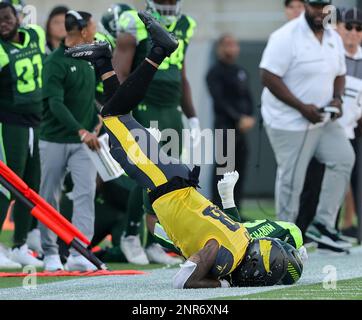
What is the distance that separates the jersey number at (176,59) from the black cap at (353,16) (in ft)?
6.18

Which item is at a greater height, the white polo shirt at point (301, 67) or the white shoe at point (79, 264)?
the white polo shirt at point (301, 67)

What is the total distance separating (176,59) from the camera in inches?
371

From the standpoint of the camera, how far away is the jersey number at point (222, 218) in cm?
677

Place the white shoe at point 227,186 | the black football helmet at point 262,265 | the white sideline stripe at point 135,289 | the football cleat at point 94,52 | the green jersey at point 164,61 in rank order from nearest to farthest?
the white sideline stripe at point 135,289 < the black football helmet at point 262,265 < the football cleat at point 94,52 < the white shoe at point 227,186 < the green jersey at point 164,61

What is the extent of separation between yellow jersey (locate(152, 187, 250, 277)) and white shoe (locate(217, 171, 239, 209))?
1.24 feet

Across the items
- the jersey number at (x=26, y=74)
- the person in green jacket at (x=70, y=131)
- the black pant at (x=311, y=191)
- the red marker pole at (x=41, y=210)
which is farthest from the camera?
the black pant at (x=311, y=191)

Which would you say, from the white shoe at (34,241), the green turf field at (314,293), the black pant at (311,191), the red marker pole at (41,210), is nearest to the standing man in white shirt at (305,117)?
the black pant at (311,191)

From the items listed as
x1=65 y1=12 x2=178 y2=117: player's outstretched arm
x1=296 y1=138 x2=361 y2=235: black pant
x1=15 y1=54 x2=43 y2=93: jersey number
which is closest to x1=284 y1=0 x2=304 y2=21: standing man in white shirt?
x1=296 y1=138 x2=361 y2=235: black pant

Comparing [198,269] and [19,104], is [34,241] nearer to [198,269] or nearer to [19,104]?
[19,104]

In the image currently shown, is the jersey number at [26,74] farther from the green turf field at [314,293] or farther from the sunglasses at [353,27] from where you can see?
the sunglasses at [353,27]

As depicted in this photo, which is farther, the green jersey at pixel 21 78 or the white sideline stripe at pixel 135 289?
the green jersey at pixel 21 78

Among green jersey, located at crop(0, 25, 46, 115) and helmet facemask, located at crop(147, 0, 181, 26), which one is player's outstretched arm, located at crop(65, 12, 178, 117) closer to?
green jersey, located at crop(0, 25, 46, 115)

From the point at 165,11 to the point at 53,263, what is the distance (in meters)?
2.12

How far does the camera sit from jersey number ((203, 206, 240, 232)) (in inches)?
267
